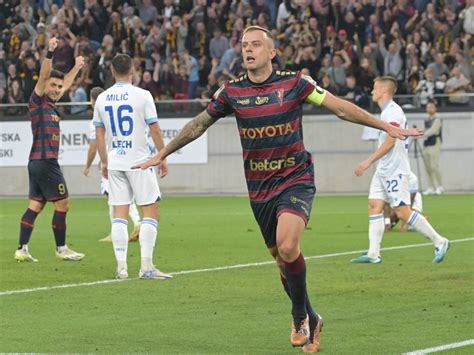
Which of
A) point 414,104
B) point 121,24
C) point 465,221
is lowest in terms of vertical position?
point 465,221

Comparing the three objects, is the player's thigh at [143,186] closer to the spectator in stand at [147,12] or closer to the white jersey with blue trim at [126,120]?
the white jersey with blue trim at [126,120]

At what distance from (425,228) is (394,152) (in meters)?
1.04

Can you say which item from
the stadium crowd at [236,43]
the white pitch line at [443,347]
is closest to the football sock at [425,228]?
the white pitch line at [443,347]

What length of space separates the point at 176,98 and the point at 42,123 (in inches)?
681

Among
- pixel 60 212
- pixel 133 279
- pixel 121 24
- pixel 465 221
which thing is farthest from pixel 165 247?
pixel 121 24

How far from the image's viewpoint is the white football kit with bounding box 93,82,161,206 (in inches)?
519

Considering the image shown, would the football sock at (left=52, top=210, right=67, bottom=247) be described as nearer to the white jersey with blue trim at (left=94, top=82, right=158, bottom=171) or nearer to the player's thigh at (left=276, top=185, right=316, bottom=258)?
the white jersey with blue trim at (left=94, top=82, right=158, bottom=171)

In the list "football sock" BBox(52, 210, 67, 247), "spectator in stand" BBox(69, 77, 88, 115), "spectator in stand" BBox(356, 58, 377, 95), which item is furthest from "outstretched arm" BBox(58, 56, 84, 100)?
"spectator in stand" BBox(69, 77, 88, 115)

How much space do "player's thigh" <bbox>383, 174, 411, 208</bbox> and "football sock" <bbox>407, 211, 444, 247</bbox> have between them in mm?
201

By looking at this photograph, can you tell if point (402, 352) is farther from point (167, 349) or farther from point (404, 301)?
point (404, 301)

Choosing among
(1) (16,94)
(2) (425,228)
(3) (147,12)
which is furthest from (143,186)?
(3) (147,12)

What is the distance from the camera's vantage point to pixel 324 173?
105 feet

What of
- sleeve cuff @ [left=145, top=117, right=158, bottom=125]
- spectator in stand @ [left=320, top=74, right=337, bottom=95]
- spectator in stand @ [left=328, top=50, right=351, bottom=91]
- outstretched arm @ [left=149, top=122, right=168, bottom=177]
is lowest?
outstretched arm @ [left=149, top=122, right=168, bottom=177]

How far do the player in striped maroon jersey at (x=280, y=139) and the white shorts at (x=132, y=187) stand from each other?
4.20 metres
